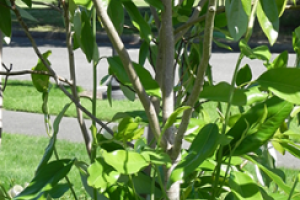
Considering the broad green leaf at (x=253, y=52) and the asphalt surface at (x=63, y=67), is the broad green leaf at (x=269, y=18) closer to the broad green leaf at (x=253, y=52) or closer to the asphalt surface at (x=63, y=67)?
the broad green leaf at (x=253, y=52)

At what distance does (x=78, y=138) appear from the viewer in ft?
15.9

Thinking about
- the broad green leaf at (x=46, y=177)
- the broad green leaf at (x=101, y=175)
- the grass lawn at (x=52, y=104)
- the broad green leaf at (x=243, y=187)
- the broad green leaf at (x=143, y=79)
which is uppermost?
the broad green leaf at (x=143, y=79)

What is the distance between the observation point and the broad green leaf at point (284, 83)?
92 centimetres

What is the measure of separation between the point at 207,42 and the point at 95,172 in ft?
1.18

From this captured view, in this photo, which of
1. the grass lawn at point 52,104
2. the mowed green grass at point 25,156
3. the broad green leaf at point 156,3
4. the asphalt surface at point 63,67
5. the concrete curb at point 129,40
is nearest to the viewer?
the broad green leaf at point 156,3

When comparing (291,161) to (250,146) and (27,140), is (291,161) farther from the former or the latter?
(250,146)

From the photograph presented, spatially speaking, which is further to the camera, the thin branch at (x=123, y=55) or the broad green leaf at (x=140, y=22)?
the broad green leaf at (x=140, y=22)

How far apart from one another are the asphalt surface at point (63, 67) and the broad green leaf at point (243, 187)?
321 cm

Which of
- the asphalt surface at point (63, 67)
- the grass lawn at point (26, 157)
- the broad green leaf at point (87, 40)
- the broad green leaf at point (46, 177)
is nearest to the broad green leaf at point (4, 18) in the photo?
the broad green leaf at point (87, 40)

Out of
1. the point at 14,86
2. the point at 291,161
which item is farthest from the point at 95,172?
the point at 14,86

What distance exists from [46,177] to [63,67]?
851 centimetres

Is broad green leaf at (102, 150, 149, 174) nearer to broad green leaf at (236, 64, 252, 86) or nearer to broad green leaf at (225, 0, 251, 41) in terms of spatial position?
broad green leaf at (225, 0, 251, 41)

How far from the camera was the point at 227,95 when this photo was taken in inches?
39.5

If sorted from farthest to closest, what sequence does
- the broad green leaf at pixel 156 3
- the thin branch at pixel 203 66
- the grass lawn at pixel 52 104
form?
the grass lawn at pixel 52 104
the broad green leaf at pixel 156 3
the thin branch at pixel 203 66
